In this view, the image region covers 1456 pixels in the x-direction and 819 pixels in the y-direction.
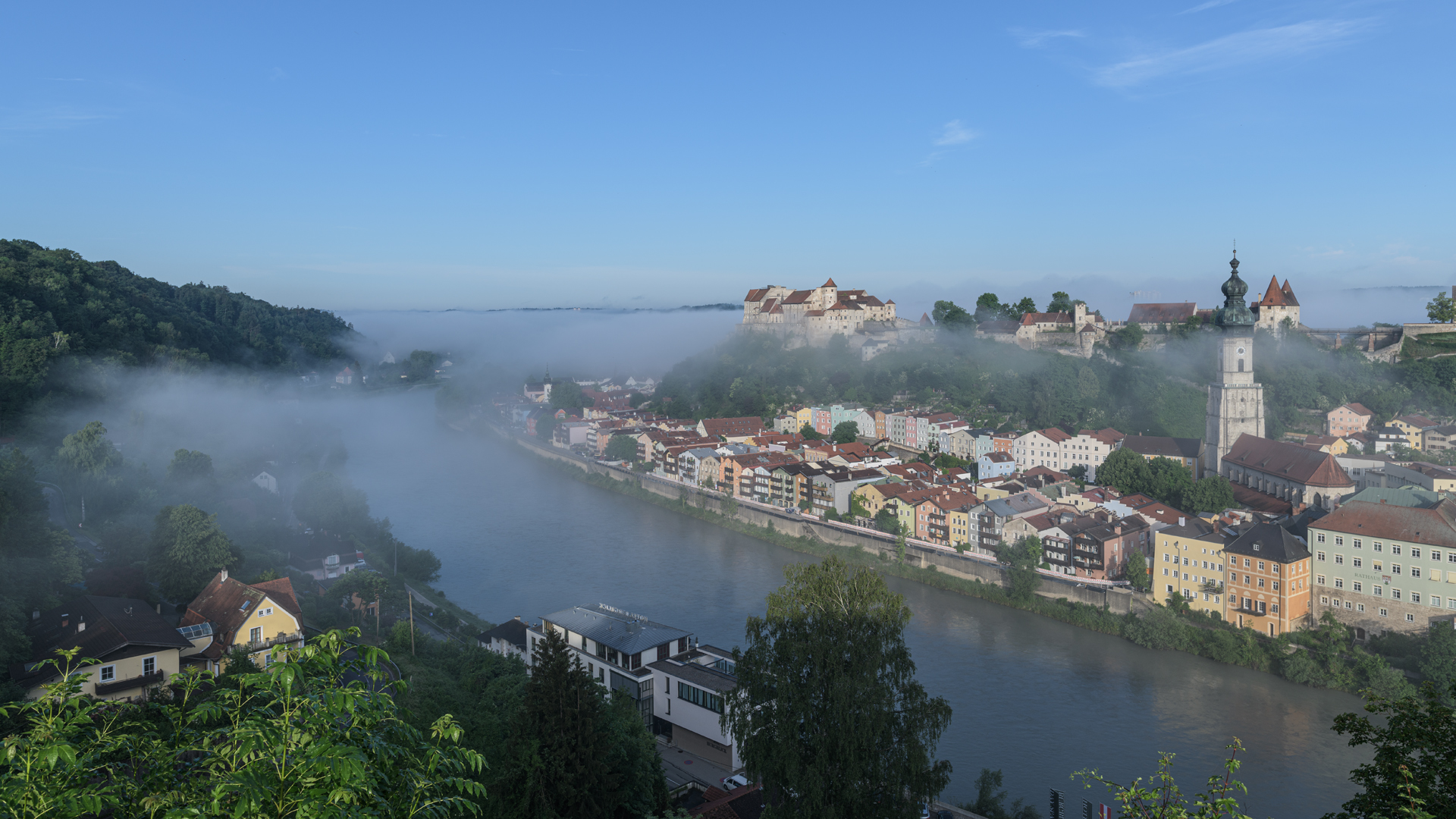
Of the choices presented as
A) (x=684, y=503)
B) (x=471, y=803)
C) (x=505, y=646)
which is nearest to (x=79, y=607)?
(x=505, y=646)

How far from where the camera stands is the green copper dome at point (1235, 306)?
51.9 feet

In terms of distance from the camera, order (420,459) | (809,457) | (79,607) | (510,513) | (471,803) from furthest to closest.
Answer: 1. (420,459)
2. (809,457)
3. (510,513)
4. (79,607)
5. (471,803)

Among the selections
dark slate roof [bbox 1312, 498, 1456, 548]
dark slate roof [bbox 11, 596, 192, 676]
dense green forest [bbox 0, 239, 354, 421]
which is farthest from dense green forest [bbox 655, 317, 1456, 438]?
dark slate roof [bbox 11, 596, 192, 676]

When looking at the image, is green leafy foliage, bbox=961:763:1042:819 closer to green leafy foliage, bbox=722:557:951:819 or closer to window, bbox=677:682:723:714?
window, bbox=677:682:723:714

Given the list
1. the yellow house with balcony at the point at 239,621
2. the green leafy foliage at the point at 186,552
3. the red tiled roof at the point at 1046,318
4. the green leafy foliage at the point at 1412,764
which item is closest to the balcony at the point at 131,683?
the yellow house with balcony at the point at 239,621

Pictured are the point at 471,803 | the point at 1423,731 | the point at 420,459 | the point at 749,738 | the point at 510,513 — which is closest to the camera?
the point at 471,803

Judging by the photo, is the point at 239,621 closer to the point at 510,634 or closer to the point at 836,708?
the point at 510,634

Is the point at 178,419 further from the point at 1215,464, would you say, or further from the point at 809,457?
the point at 1215,464

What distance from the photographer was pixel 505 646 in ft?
26.2

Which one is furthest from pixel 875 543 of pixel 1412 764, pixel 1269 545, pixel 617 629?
pixel 1412 764

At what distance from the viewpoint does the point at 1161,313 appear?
82.8 feet

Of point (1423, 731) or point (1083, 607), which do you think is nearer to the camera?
point (1423, 731)

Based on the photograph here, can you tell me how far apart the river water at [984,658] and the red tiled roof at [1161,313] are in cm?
1661

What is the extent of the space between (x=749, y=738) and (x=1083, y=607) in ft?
24.8
